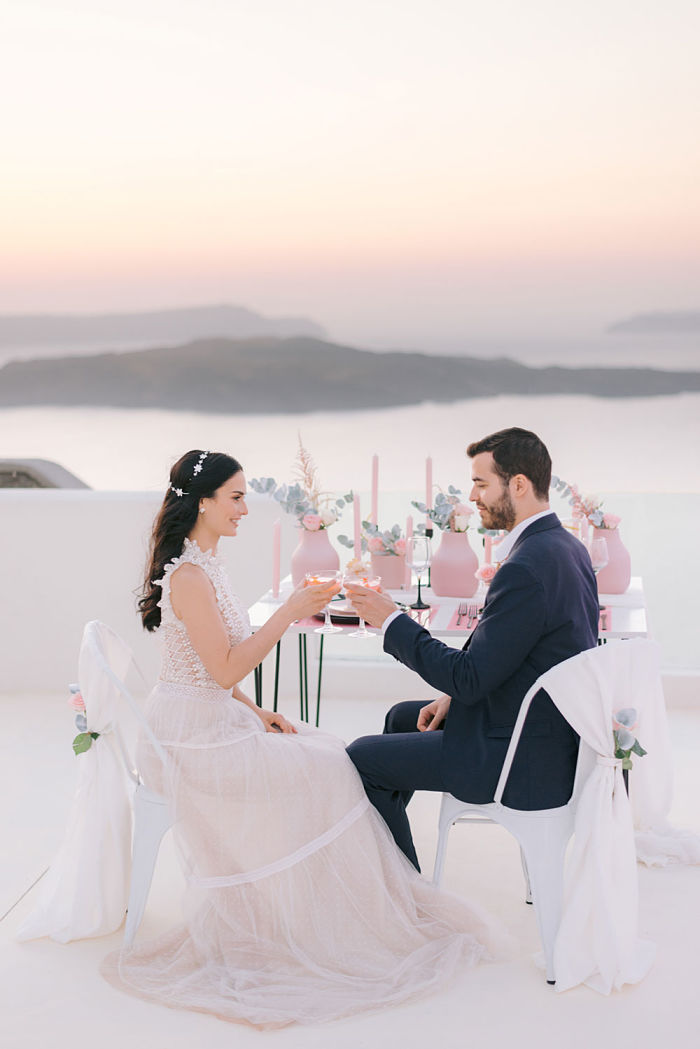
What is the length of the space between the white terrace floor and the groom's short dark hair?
1.01m

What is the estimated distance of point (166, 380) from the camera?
9.47 m

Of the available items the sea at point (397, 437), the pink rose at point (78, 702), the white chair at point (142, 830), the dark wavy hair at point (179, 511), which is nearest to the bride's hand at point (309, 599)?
the dark wavy hair at point (179, 511)

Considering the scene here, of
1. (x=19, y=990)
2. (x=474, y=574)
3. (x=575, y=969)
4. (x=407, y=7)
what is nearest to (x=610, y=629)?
(x=474, y=574)

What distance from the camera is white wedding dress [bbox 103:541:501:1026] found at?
224cm

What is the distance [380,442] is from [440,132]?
3632 mm

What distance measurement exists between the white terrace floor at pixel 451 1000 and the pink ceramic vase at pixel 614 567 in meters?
0.79

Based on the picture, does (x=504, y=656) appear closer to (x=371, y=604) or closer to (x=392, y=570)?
(x=371, y=604)

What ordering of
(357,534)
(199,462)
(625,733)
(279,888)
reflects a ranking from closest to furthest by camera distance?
(625,733)
(279,888)
(199,462)
(357,534)

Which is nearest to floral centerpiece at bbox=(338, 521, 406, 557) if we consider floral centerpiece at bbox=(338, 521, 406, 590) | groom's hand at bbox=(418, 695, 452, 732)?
floral centerpiece at bbox=(338, 521, 406, 590)

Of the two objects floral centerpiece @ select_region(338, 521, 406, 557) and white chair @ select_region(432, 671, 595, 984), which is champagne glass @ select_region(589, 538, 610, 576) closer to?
floral centerpiece @ select_region(338, 521, 406, 557)

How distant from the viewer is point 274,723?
260 cm

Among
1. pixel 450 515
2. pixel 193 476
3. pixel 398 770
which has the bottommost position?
pixel 398 770

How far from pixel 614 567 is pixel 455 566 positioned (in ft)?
1.53

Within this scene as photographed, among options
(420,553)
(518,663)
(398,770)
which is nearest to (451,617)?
(420,553)
